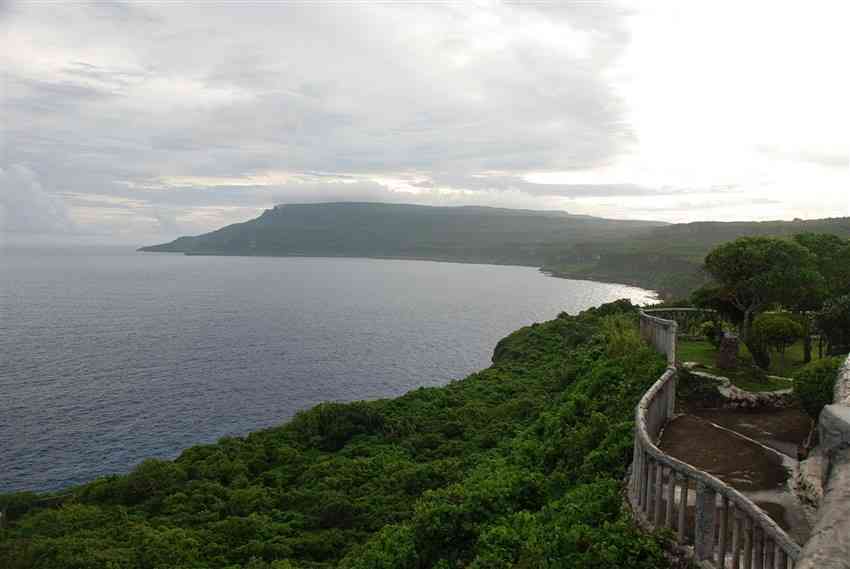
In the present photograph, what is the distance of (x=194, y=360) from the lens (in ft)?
255

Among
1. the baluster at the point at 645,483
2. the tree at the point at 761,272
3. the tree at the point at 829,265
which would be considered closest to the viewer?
the baluster at the point at 645,483

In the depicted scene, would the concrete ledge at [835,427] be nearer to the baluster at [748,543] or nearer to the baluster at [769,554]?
the baluster at [769,554]

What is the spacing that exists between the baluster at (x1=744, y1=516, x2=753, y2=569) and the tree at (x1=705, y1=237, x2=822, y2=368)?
1998 centimetres

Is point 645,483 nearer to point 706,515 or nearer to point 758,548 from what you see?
point 706,515

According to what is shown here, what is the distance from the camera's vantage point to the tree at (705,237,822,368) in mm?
27094

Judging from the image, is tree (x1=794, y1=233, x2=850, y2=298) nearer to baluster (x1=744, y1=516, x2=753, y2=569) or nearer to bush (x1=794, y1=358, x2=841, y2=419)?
bush (x1=794, y1=358, x2=841, y2=419)

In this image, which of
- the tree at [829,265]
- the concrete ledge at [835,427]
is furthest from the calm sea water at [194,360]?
the concrete ledge at [835,427]

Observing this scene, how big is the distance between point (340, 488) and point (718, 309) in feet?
75.0

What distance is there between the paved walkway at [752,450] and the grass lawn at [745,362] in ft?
9.00

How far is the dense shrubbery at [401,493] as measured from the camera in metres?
15.6

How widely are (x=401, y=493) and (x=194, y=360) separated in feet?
185

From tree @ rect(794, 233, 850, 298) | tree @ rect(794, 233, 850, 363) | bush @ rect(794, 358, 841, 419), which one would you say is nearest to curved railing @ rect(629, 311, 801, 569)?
bush @ rect(794, 358, 841, 419)

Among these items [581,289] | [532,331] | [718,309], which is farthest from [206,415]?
[581,289]

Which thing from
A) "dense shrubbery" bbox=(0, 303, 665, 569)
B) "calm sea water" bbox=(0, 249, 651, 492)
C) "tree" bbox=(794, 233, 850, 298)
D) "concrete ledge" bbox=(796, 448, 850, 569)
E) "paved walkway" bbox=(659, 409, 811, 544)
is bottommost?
"calm sea water" bbox=(0, 249, 651, 492)
